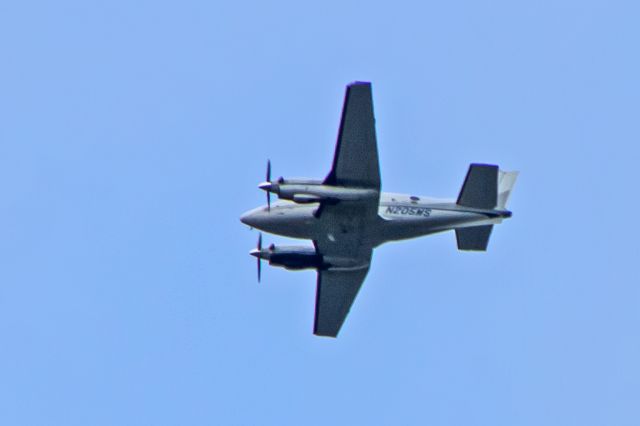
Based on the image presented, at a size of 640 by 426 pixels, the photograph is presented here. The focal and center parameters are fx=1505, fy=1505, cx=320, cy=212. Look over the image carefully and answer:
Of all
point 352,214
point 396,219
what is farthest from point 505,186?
point 352,214

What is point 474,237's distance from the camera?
71000 mm

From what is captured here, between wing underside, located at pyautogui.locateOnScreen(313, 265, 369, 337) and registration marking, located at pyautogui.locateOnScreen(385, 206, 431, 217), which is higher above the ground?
registration marking, located at pyautogui.locateOnScreen(385, 206, 431, 217)

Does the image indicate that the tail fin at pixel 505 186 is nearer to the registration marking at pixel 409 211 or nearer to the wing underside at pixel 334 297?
the registration marking at pixel 409 211

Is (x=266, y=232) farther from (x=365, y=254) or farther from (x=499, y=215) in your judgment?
(x=499, y=215)

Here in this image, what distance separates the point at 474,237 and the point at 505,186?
3.04 m

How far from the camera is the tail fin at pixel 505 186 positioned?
235 feet

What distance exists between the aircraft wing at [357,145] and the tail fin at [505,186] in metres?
7.35

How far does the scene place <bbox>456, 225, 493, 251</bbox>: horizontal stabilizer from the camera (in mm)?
70812

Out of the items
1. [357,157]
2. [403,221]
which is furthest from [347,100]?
[403,221]

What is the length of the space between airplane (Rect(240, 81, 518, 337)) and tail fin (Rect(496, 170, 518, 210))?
0.05 meters

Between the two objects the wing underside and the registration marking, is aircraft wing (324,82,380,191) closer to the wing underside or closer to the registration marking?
the registration marking

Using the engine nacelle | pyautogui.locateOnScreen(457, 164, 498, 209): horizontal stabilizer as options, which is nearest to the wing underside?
the engine nacelle

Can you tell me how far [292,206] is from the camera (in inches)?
2793

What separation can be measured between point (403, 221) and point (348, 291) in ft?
19.1
